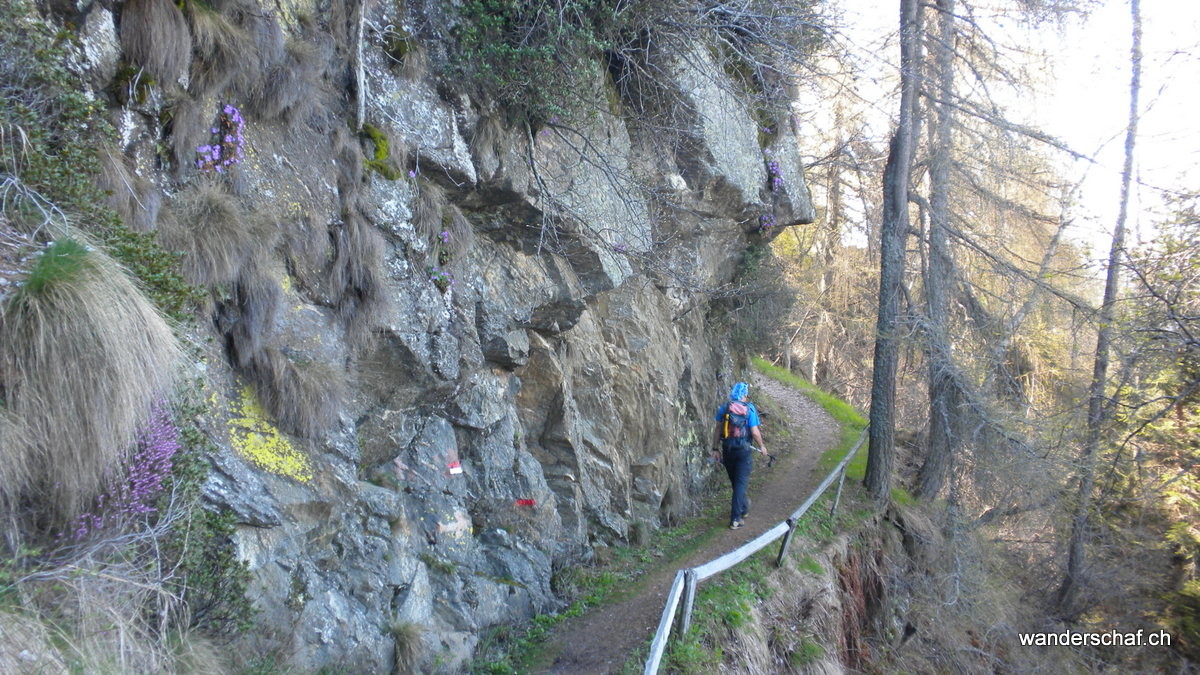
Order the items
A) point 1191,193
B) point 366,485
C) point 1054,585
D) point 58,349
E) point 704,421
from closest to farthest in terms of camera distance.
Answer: point 58,349 → point 366,485 → point 1191,193 → point 704,421 → point 1054,585

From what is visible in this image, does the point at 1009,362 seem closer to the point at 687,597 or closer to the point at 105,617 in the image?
the point at 687,597

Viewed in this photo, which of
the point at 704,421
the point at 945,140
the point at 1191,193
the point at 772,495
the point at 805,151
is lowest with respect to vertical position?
the point at 772,495

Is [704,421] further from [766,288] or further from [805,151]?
[805,151]

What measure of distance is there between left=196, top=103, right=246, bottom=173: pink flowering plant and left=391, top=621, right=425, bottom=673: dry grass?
3.54 metres

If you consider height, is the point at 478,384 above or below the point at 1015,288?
below

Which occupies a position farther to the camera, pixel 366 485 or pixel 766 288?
pixel 766 288

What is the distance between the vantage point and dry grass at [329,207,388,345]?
5.76m

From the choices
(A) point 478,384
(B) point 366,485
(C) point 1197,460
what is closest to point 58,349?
(B) point 366,485

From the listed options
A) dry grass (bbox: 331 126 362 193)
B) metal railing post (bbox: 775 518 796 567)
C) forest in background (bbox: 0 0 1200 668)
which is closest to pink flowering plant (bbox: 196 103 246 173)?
forest in background (bbox: 0 0 1200 668)

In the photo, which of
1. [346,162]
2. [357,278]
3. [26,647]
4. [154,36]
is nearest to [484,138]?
[346,162]

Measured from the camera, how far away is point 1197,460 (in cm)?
1037

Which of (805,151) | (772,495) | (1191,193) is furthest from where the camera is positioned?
(805,151)

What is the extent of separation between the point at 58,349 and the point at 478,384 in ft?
14.1

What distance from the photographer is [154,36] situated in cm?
454
